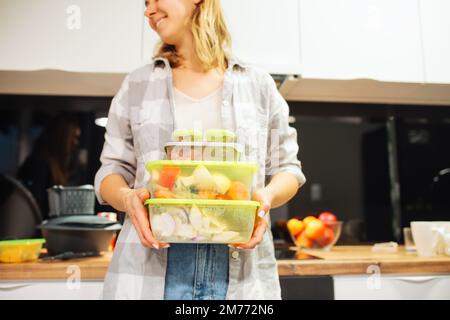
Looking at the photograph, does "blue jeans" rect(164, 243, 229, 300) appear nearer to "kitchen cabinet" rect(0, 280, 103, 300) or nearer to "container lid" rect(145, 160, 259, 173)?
"container lid" rect(145, 160, 259, 173)

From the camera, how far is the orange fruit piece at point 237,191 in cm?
57

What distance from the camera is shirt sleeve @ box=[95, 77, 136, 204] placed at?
30.0 inches

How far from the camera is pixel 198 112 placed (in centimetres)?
75

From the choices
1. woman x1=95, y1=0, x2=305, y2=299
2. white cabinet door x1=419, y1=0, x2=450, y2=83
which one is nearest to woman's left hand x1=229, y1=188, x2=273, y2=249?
woman x1=95, y1=0, x2=305, y2=299

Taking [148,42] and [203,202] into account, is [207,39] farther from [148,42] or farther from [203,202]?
[148,42]

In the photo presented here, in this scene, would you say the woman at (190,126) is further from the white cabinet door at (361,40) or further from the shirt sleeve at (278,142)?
the white cabinet door at (361,40)

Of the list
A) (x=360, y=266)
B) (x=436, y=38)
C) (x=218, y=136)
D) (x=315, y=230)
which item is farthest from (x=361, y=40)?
(x=218, y=136)

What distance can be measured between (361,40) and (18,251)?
4.12 feet

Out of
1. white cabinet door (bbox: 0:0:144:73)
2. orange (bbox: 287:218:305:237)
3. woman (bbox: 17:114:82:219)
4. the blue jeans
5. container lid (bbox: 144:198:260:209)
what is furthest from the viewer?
woman (bbox: 17:114:82:219)

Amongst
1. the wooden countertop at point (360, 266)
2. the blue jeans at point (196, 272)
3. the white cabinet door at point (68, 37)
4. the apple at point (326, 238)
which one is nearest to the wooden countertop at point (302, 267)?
the wooden countertop at point (360, 266)

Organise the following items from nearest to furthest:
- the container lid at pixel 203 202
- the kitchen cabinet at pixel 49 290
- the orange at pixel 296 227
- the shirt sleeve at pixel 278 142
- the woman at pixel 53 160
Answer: the container lid at pixel 203 202 < the shirt sleeve at pixel 278 142 < the kitchen cabinet at pixel 49 290 < the orange at pixel 296 227 < the woman at pixel 53 160

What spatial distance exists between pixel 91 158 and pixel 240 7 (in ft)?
2.64

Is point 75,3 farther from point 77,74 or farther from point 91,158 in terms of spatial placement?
point 91,158

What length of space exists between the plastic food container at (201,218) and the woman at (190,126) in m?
0.06
